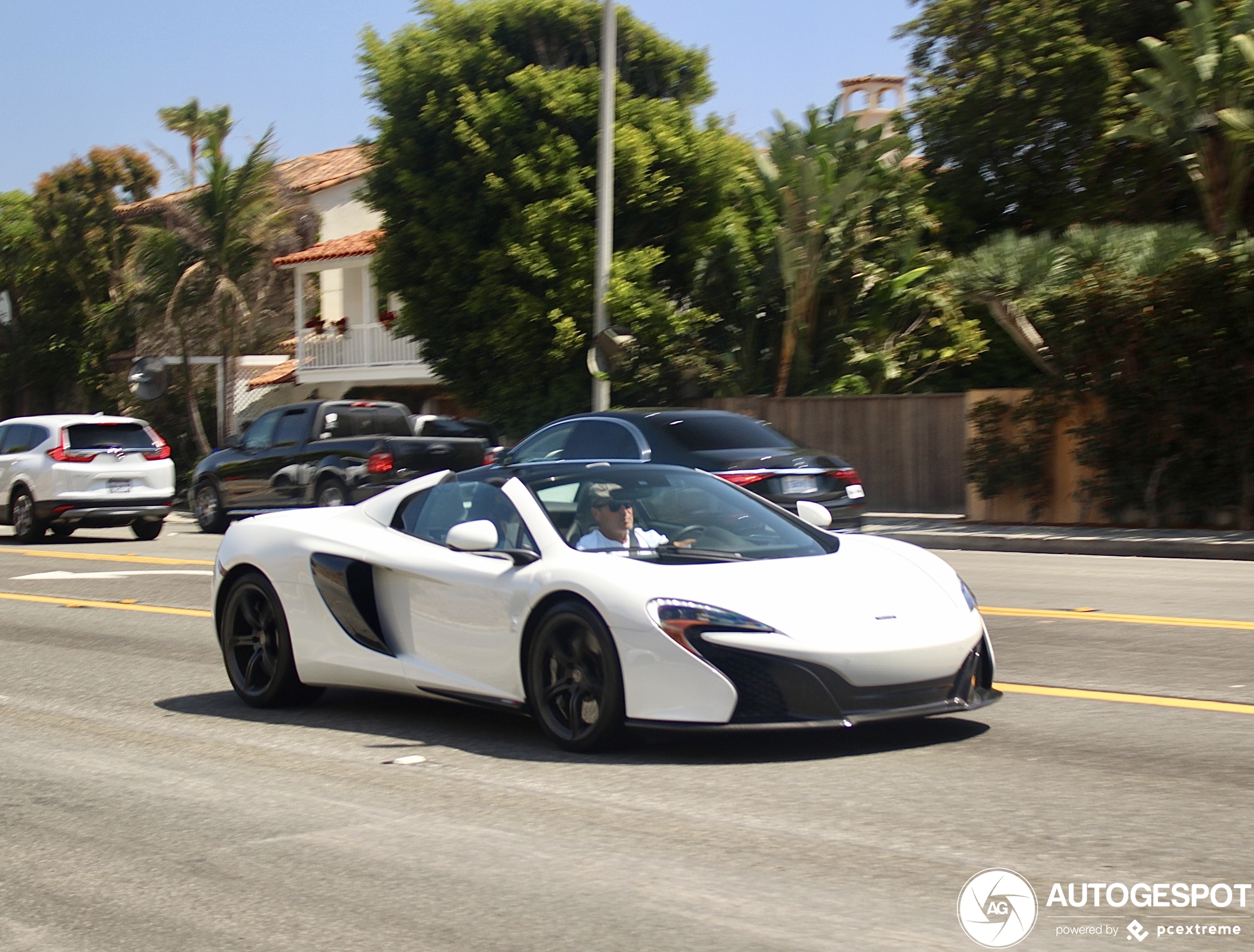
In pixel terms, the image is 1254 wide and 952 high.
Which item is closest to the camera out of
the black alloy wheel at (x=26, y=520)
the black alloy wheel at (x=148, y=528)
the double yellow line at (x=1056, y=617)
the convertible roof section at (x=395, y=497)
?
the double yellow line at (x=1056, y=617)

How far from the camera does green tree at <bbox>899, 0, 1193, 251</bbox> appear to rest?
86.2ft

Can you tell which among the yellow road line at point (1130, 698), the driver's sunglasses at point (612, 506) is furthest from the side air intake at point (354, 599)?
the yellow road line at point (1130, 698)

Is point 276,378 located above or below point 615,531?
above

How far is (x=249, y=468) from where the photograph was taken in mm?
22203

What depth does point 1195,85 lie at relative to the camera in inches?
817

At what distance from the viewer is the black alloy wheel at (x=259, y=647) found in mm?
8008

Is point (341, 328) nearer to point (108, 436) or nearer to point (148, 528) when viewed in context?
point (148, 528)

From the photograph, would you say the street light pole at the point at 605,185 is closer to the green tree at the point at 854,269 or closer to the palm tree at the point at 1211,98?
the green tree at the point at 854,269

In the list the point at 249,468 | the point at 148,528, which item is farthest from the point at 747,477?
the point at 148,528

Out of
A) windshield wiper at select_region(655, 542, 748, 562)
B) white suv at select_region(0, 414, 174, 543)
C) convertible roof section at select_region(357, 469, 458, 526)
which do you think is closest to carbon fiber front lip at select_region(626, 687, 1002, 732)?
windshield wiper at select_region(655, 542, 748, 562)

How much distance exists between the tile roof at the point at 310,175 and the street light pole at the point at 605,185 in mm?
18412

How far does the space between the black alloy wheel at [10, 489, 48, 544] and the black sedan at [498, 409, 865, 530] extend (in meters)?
9.03

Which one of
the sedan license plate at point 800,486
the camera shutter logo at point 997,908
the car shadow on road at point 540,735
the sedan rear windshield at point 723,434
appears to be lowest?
the car shadow on road at point 540,735

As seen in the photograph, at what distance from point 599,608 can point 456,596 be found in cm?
104
